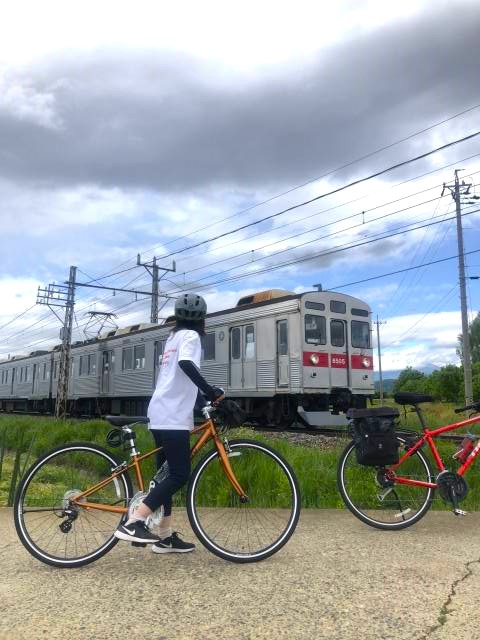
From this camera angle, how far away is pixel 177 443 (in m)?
3.55

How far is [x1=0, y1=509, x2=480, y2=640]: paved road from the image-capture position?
252 centimetres

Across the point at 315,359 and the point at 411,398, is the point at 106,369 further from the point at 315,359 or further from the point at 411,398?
the point at 411,398

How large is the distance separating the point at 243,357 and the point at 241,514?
1187 cm

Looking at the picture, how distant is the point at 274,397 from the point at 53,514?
1213 centimetres

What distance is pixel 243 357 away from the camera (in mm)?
15664

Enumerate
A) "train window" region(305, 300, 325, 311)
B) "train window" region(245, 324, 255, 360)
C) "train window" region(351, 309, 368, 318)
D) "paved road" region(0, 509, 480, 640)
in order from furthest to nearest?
"train window" region(351, 309, 368, 318)
"train window" region(245, 324, 255, 360)
"train window" region(305, 300, 325, 311)
"paved road" region(0, 509, 480, 640)

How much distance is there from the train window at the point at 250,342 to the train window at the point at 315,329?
5.05 feet

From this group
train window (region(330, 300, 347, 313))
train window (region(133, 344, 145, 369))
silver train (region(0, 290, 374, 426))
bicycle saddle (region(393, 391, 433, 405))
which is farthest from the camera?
train window (region(133, 344, 145, 369))

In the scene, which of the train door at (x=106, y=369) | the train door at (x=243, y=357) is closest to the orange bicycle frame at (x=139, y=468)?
the train door at (x=243, y=357)

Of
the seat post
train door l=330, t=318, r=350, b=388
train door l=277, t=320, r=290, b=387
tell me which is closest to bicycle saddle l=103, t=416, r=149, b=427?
the seat post

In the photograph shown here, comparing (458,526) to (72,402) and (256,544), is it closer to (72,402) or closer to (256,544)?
(256,544)

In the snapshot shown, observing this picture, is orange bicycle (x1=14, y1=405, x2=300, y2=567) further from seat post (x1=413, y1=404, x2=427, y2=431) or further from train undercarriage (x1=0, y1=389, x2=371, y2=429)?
train undercarriage (x1=0, y1=389, x2=371, y2=429)

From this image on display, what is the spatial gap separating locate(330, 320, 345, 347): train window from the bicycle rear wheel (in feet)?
40.1

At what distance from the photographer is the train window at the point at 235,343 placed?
15.9 metres
